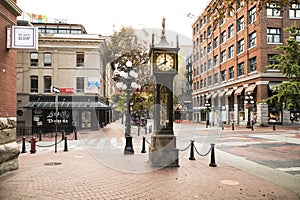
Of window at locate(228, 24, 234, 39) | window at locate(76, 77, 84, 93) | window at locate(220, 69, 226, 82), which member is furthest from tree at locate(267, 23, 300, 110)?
window at locate(220, 69, 226, 82)

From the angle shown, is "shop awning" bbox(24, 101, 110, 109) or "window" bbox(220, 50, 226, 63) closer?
"shop awning" bbox(24, 101, 110, 109)

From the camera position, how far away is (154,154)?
9.23 m

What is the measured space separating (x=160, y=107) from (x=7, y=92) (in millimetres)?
5085

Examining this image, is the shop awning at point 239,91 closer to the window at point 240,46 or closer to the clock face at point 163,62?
the window at point 240,46

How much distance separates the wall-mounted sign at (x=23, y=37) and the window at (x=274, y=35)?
33.5m

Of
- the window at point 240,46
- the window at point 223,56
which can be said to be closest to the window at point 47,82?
the window at point 240,46

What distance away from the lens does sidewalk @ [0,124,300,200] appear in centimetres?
608

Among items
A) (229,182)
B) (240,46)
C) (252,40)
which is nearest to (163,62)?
(229,182)

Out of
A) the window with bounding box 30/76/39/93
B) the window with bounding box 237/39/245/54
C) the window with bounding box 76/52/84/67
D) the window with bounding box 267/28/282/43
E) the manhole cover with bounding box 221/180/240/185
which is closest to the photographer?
the manhole cover with bounding box 221/180/240/185

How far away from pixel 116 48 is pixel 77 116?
8597mm

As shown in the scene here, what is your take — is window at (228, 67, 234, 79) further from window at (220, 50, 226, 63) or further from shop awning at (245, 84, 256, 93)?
shop awning at (245, 84, 256, 93)

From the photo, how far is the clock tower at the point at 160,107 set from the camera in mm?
9250

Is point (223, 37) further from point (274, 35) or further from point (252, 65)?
point (274, 35)

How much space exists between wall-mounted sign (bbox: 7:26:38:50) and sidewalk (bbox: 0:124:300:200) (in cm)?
380
